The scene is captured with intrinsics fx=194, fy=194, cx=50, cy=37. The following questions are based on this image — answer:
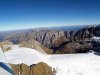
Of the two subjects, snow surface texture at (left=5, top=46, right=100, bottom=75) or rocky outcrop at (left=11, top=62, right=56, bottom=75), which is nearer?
rocky outcrop at (left=11, top=62, right=56, bottom=75)

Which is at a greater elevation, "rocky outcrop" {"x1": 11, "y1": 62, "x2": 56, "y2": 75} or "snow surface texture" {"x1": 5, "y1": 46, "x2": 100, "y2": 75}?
"rocky outcrop" {"x1": 11, "y1": 62, "x2": 56, "y2": 75}

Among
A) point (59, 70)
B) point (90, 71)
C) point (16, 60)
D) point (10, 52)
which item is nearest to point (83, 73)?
point (90, 71)

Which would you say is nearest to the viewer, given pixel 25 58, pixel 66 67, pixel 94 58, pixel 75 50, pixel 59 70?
pixel 59 70

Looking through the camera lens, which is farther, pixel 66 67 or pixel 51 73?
pixel 66 67

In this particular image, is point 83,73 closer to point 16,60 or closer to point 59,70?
point 59,70

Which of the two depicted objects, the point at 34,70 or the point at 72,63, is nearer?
the point at 34,70

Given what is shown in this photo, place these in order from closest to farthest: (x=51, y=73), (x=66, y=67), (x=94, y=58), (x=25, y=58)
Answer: (x=51, y=73)
(x=66, y=67)
(x=25, y=58)
(x=94, y=58)

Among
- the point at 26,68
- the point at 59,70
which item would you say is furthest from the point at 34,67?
the point at 59,70

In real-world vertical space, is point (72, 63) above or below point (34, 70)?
below

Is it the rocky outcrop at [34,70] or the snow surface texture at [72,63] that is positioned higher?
the rocky outcrop at [34,70]

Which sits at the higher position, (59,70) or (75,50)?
(59,70)

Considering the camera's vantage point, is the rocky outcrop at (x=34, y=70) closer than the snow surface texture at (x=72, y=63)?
Yes
